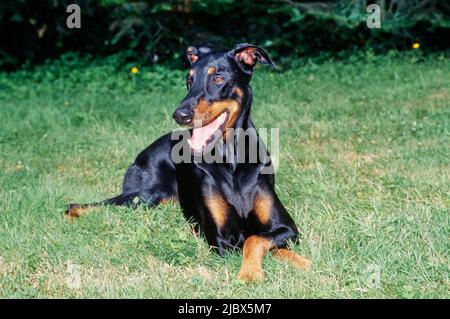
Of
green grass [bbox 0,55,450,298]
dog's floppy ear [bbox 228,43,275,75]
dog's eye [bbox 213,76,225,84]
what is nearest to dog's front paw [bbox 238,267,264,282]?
green grass [bbox 0,55,450,298]

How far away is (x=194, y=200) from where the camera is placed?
4.47m

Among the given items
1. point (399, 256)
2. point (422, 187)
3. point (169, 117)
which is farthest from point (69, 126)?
point (399, 256)

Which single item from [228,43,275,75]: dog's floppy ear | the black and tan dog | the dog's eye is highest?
[228,43,275,75]: dog's floppy ear

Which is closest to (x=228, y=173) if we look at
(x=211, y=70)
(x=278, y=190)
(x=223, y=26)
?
(x=211, y=70)

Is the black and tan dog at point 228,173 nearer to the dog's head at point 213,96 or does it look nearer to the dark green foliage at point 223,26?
the dog's head at point 213,96

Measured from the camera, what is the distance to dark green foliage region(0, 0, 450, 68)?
33.8ft

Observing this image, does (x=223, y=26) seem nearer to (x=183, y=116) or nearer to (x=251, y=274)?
(x=183, y=116)

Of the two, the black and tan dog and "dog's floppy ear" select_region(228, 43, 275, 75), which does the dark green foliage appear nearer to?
"dog's floppy ear" select_region(228, 43, 275, 75)

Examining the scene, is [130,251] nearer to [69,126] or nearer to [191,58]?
[191,58]

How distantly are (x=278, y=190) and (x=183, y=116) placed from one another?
1.50 m

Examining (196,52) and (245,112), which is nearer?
(245,112)

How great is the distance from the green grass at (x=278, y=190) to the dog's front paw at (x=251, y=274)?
1.8 inches

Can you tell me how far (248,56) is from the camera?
14.4 ft

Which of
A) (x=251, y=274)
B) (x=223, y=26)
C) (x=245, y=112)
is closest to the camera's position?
(x=251, y=274)
